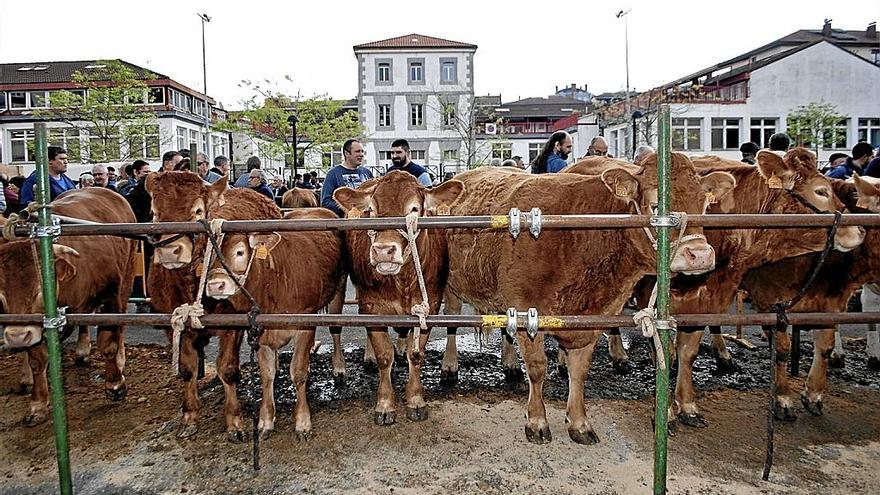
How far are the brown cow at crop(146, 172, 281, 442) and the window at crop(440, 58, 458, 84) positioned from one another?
1655 inches

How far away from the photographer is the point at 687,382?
4922mm

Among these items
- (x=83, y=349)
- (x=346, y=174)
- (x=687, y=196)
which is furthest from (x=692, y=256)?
(x=83, y=349)

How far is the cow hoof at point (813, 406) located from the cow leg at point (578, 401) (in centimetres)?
182

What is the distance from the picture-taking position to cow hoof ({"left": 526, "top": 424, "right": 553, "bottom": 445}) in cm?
453

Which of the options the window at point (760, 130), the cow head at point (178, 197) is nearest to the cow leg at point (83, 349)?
the cow head at point (178, 197)

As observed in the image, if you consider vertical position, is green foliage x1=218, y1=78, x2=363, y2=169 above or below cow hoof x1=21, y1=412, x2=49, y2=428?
above

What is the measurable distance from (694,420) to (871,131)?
138ft

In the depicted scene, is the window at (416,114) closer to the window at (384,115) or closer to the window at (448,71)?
the window at (384,115)

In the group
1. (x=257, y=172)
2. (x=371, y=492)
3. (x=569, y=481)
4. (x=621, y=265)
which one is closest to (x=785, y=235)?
(x=621, y=265)

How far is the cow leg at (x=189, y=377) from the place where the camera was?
191 inches

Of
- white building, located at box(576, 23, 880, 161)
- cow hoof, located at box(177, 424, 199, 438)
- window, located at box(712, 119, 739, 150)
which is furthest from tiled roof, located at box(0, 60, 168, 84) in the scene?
cow hoof, located at box(177, 424, 199, 438)

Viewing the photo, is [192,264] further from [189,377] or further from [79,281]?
[79,281]

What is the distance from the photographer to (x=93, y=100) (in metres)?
31.9

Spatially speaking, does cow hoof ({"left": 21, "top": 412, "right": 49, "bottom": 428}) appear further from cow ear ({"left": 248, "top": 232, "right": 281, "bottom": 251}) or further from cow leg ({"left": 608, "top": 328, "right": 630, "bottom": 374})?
cow leg ({"left": 608, "top": 328, "right": 630, "bottom": 374})
